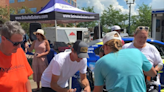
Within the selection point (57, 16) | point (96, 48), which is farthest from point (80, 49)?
point (57, 16)

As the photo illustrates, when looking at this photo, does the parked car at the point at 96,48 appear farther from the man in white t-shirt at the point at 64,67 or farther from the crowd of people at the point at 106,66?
the crowd of people at the point at 106,66

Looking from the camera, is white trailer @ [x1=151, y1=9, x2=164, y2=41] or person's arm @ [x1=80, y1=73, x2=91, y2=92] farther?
white trailer @ [x1=151, y1=9, x2=164, y2=41]

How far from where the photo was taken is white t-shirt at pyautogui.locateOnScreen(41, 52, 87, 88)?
2.09 m

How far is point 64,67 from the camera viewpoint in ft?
7.06

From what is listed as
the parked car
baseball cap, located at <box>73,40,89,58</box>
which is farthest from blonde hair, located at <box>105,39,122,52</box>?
the parked car

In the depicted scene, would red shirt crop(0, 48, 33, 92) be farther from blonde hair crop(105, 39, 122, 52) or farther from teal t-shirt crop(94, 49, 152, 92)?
blonde hair crop(105, 39, 122, 52)

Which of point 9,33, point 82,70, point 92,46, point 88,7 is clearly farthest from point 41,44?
point 88,7

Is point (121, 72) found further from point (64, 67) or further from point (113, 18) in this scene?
point (113, 18)

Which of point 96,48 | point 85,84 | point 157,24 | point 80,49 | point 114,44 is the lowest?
point 85,84

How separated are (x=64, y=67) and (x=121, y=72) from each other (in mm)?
937

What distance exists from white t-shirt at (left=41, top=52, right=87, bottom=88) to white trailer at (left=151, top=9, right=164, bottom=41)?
6084 mm

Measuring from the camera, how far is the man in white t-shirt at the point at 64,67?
206 centimetres

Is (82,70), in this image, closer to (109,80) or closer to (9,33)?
(109,80)

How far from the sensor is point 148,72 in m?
1.71
